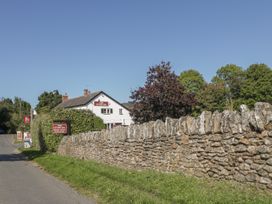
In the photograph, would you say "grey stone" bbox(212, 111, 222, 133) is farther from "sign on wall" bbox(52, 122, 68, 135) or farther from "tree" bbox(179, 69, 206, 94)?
"tree" bbox(179, 69, 206, 94)

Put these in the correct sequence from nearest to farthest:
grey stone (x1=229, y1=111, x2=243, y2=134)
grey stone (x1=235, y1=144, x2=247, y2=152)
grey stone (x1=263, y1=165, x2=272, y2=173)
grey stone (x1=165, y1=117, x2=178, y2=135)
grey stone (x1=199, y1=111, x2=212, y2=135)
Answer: grey stone (x1=263, y1=165, x2=272, y2=173) < grey stone (x1=235, y1=144, x2=247, y2=152) < grey stone (x1=229, y1=111, x2=243, y2=134) < grey stone (x1=199, y1=111, x2=212, y2=135) < grey stone (x1=165, y1=117, x2=178, y2=135)

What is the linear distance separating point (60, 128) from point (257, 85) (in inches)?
1887

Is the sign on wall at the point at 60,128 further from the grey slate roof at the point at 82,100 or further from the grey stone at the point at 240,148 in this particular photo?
the grey slate roof at the point at 82,100

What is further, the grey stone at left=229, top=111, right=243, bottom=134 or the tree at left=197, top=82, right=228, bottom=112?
the tree at left=197, top=82, right=228, bottom=112

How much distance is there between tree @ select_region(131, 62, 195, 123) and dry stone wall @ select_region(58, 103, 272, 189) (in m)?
9.37

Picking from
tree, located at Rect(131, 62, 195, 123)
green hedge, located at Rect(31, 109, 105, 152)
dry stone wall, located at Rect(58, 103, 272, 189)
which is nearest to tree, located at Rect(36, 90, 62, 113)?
green hedge, located at Rect(31, 109, 105, 152)

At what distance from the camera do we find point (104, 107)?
261 feet

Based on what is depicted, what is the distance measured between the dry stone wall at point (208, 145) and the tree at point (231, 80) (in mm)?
59597

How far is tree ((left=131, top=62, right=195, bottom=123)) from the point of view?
2733 cm

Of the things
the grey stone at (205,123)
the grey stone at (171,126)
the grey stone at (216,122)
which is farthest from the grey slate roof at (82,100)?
the grey stone at (216,122)

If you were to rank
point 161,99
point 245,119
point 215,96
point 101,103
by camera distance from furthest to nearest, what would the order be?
point 101,103, point 215,96, point 161,99, point 245,119

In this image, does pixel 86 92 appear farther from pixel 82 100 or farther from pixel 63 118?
pixel 63 118

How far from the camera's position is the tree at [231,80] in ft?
258

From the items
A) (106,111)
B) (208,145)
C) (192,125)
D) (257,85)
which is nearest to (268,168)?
(208,145)
